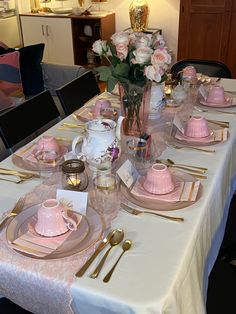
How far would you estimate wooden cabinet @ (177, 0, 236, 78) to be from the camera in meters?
3.75

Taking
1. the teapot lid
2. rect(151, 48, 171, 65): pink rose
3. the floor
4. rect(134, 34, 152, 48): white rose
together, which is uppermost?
rect(134, 34, 152, 48): white rose

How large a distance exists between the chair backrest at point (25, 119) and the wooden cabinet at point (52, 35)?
2.91 meters

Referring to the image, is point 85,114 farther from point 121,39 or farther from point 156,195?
point 156,195

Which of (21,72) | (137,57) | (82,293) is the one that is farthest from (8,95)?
(82,293)

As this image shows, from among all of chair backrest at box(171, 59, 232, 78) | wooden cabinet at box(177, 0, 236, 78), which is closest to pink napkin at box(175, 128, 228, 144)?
chair backrest at box(171, 59, 232, 78)

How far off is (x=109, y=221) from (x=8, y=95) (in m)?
1.86

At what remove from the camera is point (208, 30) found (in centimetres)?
387

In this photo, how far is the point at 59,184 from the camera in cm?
119

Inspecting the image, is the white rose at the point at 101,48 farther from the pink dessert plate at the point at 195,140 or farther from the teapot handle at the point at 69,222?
the teapot handle at the point at 69,222

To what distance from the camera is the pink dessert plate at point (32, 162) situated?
4.22 ft

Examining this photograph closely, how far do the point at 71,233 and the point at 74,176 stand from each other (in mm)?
219

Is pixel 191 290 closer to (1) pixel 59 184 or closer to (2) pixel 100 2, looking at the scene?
(1) pixel 59 184

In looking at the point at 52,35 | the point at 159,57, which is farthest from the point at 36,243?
the point at 52,35

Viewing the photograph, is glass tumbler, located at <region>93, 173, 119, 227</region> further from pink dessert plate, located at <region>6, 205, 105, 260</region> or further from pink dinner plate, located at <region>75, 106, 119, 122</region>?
pink dinner plate, located at <region>75, 106, 119, 122</region>
